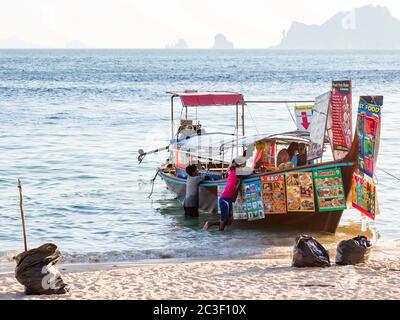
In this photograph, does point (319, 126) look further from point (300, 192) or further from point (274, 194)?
point (274, 194)

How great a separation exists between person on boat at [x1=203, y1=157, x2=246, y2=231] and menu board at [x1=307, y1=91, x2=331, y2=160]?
154 cm

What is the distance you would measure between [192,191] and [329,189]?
12.9 ft

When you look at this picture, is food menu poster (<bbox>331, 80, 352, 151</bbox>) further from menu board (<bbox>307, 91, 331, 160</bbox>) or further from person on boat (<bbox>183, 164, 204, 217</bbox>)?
person on boat (<bbox>183, 164, 204, 217</bbox>)

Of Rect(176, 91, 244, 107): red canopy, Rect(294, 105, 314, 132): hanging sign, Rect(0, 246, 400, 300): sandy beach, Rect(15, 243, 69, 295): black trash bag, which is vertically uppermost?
Rect(176, 91, 244, 107): red canopy

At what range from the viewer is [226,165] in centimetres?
2031

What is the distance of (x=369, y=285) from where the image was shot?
450 inches

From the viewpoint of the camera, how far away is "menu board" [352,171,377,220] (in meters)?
14.8

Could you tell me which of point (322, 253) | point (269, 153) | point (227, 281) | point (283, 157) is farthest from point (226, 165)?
point (227, 281)

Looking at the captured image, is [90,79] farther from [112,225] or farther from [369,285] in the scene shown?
[369,285]

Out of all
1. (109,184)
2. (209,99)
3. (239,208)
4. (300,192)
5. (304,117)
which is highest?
(209,99)

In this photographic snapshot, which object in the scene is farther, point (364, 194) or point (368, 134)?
point (364, 194)

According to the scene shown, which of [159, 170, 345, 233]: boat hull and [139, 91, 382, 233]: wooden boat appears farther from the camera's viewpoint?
[159, 170, 345, 233]: boat hull

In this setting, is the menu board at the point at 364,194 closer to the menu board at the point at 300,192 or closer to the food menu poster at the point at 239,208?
the menu board at the point at 300,192

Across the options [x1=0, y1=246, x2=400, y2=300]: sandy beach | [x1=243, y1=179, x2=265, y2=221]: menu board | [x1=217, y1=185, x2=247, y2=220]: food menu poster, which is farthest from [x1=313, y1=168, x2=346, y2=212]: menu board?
[x1=0, y1=246, x2=400, y2=300]: sandy beach
